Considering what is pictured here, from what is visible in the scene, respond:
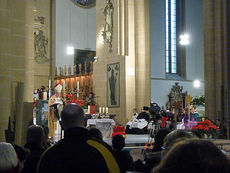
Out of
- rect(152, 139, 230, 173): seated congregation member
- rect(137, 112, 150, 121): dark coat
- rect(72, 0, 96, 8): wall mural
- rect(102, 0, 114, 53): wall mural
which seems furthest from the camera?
rect(72, 0, 96, 8): wall mural

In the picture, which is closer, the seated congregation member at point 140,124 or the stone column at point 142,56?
the seated congregation member at point 140,124

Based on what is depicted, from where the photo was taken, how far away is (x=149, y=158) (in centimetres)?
395

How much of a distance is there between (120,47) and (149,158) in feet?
55.0

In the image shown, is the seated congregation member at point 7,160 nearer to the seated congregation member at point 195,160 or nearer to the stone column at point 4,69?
the seated congregation member at point 195,160

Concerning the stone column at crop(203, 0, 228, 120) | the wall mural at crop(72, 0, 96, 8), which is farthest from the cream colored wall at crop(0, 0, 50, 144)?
the wall mural at crop(72, 0, 96, 8)

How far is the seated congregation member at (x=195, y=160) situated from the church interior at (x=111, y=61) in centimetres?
588

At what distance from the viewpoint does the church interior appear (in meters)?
8.59

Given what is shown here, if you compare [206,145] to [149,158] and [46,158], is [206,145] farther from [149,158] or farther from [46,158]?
[149,158]

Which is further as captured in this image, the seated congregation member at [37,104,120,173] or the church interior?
the church interior

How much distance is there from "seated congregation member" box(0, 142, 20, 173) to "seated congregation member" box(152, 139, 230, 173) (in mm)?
1568

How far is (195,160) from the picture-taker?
1.29 meters

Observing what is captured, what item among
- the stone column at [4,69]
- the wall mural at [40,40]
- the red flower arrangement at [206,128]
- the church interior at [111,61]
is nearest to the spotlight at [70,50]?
the church interior at [111,61]

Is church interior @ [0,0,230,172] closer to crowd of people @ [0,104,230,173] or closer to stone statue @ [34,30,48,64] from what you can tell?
stone statue @ [34,30,48,64]

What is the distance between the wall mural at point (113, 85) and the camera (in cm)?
2059
